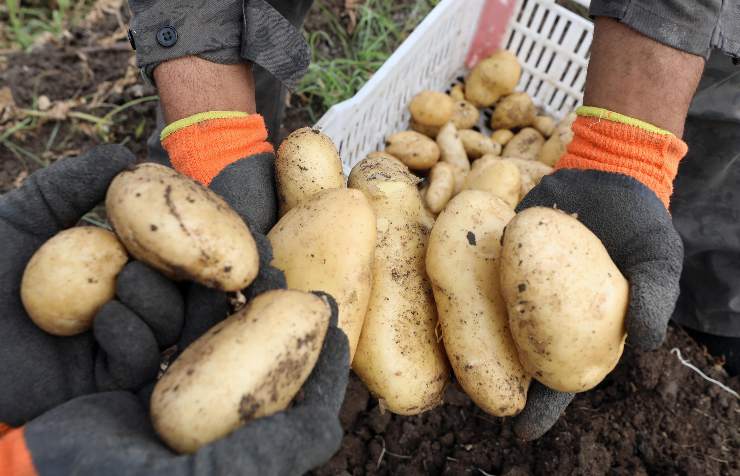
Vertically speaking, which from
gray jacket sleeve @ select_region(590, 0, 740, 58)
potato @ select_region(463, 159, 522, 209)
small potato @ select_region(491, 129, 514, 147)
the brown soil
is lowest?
the brown soil

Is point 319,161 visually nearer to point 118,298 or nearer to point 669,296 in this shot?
point 118,298

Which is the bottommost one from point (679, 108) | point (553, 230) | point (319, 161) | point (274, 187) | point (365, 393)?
point (365, 393)

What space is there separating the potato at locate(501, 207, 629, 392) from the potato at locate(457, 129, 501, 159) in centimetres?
124

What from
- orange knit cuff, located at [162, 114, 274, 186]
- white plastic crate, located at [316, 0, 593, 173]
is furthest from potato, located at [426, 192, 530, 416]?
white plastic crate, located at [316, 0, 593, 173]

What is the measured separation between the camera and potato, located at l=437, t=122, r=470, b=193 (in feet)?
7.64

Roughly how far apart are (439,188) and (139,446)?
1443mm

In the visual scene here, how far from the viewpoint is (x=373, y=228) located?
1.34 meters

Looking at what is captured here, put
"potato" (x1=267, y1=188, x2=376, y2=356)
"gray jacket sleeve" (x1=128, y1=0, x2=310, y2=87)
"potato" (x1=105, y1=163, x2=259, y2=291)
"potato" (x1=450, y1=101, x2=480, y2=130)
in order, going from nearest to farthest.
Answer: "potato" (x1=105, y1=163, x2=259, y2=291) < "potato" (x1=267, y1=188, x2=376, y2=356) < "gray jacket sleeve" (x1=128, y1=0, x2=310, y2=87) < "potato" (x1=450, y1=101, x2=480, y2=130)

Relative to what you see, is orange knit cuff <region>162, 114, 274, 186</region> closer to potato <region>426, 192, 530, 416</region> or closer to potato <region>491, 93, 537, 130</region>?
potato <region>426, 192, 530, 416</region>

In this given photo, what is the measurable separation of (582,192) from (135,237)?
1.11 metres

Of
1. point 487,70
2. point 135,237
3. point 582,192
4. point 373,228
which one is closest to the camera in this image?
point 135,237

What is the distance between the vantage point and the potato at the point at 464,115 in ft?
8.35

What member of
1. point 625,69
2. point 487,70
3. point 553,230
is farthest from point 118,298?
point 487,70

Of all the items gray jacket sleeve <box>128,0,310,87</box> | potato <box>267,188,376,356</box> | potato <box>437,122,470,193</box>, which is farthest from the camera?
potato <box>437,122,470,193</box>
